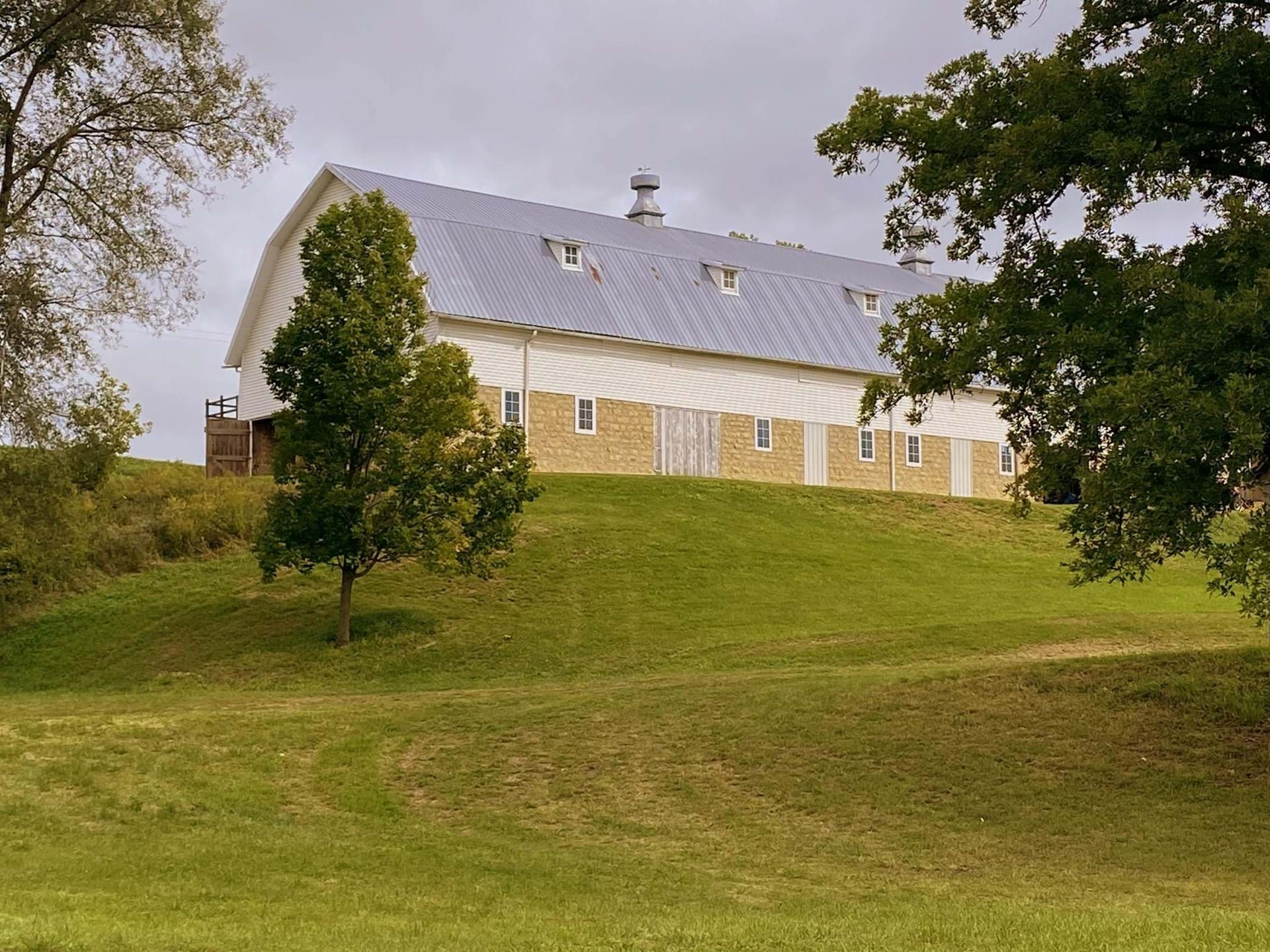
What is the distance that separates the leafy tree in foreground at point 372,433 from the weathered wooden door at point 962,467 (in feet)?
75.4

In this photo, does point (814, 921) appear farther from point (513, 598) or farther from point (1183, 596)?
point (1183, 596)

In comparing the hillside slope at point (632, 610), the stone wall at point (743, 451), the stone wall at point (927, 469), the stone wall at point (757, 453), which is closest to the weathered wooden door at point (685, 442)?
Answer: the stone wall at point (743, 451)

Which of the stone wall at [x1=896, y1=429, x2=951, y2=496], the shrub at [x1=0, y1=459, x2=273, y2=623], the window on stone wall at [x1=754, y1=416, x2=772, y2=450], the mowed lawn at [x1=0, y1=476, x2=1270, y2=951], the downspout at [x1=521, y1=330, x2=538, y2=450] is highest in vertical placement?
the downspout at [x1=521, y1=330, x2=538, y2=450]

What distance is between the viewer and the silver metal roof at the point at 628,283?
129 ft

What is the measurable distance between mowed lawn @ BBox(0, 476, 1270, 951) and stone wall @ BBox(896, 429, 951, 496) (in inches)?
507

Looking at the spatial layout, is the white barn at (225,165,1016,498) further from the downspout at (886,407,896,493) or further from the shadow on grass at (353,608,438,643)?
the shadow on grass at (353,608,438,643)

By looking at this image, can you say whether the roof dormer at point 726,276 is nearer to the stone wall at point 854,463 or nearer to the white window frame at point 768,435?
the white window frame at point 768,435

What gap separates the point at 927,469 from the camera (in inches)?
1812

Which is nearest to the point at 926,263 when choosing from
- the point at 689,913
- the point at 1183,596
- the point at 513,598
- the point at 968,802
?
the point at 1183,596

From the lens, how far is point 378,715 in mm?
19953

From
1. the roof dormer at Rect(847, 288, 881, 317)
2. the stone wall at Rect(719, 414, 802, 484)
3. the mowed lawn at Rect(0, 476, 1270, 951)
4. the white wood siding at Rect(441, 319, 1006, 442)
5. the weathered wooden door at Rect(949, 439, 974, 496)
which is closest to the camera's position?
the mowed lawn at Rect(0, 476, 1270, 951)

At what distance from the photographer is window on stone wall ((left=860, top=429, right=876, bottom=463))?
4481 cm

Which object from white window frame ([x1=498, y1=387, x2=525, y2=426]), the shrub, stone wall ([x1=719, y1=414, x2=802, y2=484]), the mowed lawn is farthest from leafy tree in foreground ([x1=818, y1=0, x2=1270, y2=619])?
stone wall ([x1=719, y1=414, x2=802, y2=484])

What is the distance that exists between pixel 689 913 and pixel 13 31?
17.8 metres
